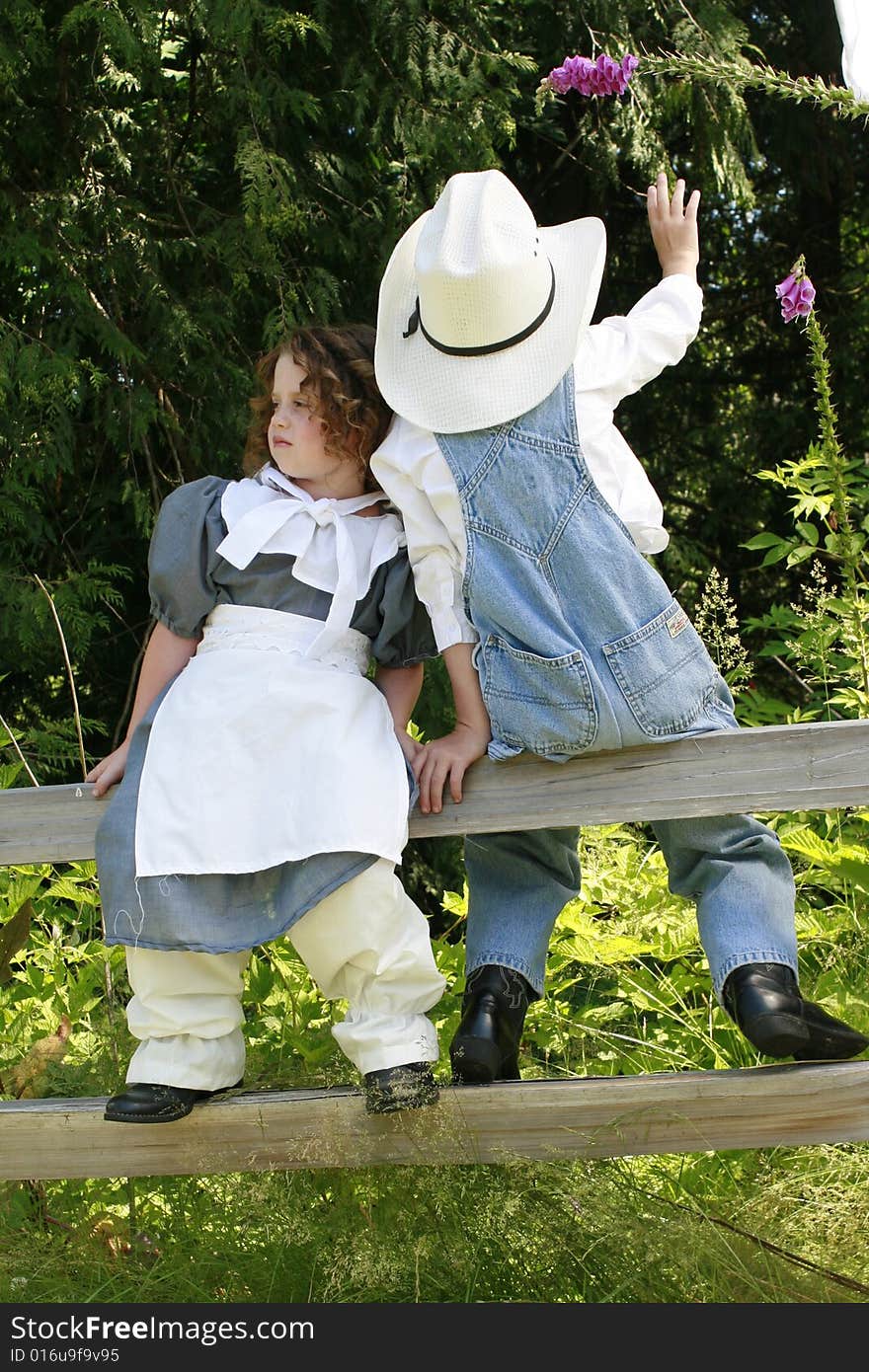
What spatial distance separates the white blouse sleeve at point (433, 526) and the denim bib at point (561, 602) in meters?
0.05

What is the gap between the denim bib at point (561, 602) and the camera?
78.7 inches

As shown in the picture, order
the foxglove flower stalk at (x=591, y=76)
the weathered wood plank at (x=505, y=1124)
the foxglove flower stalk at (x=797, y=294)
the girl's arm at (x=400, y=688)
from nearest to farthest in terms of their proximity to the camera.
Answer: the weathered wood plank at (x=505, y=1124), the girl's arm at (x=400, y=688), the foxglove flower stalk at (x=797, y=294), the foxglove flower stalk at (x=591, y=76)

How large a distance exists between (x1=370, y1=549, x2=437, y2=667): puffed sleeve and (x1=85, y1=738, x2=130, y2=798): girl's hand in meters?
0.45

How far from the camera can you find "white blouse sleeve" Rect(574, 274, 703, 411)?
6.90 feet

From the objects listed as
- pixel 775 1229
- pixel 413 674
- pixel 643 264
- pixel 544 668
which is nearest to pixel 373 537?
pixel 413 674

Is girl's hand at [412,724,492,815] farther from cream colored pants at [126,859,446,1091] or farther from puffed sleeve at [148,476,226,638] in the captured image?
puffed sleeve at [148,476,226,638]

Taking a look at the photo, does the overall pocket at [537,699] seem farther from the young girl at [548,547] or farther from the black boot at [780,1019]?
the black boot at [780,1019]

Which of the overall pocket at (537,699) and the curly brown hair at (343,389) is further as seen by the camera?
the curly brown hair at (343,389)

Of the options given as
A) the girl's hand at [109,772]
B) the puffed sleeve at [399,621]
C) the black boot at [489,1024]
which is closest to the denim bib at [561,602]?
the puffed sleeve at [399,621]

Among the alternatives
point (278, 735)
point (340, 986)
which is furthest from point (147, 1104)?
point (278, 735)

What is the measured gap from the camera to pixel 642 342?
6.98 ft

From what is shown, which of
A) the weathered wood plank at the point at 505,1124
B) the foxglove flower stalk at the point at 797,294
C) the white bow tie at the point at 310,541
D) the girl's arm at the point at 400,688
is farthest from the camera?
the foxglove flower stalk at the point at 797,294

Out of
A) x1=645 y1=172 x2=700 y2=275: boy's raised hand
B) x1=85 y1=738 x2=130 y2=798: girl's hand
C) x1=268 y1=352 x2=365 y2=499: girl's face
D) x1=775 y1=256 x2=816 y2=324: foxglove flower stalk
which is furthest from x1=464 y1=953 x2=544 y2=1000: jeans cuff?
x1=775 y1=256 x2=816 y2=324: foxglove flower stalk

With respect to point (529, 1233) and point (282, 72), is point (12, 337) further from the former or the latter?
point (529, 1233)
